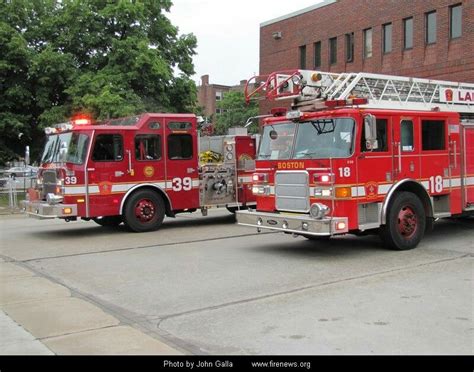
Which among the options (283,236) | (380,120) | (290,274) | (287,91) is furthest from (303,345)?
(283,236)

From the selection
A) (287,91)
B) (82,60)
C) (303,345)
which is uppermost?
(82,60)

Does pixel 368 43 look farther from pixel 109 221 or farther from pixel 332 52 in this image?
pixel 109 221

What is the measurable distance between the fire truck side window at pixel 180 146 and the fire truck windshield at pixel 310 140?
3.74 metres

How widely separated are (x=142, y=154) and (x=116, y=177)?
0.85 metres

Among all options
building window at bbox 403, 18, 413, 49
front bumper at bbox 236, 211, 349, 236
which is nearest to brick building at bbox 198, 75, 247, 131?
building window at bbox 403, 18, 413, 49

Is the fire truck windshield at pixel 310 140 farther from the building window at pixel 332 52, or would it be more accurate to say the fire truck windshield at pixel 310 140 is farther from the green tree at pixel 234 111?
the green tree at pixel 234 111

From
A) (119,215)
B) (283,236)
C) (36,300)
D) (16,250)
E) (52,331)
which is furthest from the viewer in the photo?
(119,215)

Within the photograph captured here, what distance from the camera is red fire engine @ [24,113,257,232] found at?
12.4 metres

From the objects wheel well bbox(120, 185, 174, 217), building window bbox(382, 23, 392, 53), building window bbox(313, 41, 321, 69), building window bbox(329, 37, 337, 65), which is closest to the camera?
wheel well bbox(120, 185, 174, 217)

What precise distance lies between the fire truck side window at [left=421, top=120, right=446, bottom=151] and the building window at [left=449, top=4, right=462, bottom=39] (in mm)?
15772

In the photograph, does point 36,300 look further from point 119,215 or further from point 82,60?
point 82,60

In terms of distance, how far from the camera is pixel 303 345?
16.0 feet

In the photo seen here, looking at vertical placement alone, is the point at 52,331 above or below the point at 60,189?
below

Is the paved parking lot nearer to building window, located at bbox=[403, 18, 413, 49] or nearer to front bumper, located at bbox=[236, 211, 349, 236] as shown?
front bumper, located at bbox=[236, 211, 349, 236]
